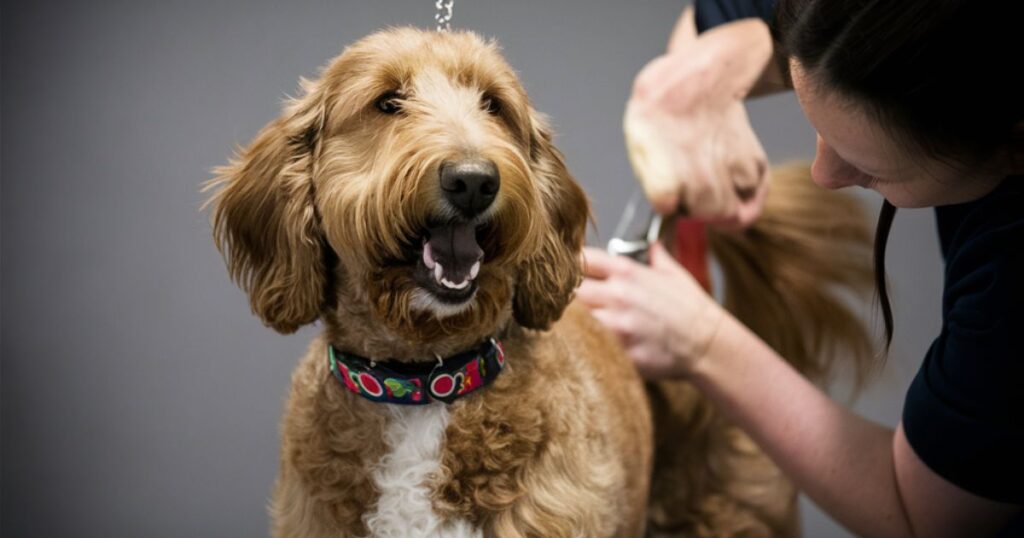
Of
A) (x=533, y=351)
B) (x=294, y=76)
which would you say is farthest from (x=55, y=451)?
(x=533, y=351)

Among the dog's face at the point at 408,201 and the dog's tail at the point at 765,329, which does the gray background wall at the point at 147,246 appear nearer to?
the dog's tail at the point at 765,329

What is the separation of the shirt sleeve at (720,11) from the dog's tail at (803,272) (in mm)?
282

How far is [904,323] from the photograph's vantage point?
8.62ft

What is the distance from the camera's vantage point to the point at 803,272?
6.16ft

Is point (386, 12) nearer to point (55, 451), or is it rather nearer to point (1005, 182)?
point (1005, 182)

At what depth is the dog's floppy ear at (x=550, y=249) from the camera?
1.23 metres

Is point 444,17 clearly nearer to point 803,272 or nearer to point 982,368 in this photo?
point 982,368

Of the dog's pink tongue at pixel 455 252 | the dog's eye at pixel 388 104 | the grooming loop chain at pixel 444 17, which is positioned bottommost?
the dog's pink tongue at pixel 455 252

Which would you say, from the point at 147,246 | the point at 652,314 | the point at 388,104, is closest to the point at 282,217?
the point at 388,104

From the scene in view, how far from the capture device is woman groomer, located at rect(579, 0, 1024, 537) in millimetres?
1038

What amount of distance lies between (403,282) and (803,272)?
3.18 ft

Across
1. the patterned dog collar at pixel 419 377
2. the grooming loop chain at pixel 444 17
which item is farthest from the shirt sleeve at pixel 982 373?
the grooming loop chain at pixel 444 17

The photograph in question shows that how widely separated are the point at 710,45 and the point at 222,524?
125 cm

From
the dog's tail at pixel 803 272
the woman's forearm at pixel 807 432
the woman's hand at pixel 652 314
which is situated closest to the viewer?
the woman's forearm at pixel 807 432
